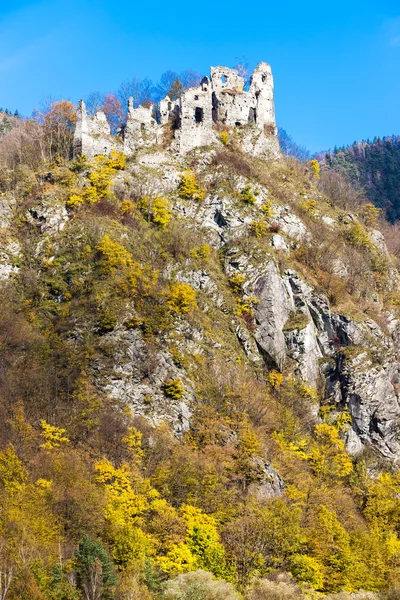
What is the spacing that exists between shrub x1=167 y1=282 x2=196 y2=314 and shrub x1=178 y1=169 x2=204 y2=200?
18190 millimetres

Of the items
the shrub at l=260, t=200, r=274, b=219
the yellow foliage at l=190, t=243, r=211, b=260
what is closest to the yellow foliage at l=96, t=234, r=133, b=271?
the yellow foliage at l=190, t=243, r=211, b=260

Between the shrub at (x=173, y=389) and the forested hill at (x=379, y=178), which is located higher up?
the forested hill at (x=379, y=178)

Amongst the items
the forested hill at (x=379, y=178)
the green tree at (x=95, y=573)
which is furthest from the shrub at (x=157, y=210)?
the forested hill at (x=379, y=178)

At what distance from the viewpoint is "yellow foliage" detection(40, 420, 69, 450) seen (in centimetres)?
4738

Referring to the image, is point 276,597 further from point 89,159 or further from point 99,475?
point 89,159

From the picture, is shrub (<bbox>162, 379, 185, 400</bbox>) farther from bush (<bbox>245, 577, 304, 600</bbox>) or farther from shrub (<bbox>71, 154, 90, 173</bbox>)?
shrub (<bbox>71, 154, 90, 173</bbox>)

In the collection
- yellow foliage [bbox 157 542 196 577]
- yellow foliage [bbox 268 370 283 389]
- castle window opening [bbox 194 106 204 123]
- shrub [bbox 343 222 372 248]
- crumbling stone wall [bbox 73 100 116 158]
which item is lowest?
yellow foliage [bbox 157 542 196 577]

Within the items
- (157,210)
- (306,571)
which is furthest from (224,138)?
(306,571)

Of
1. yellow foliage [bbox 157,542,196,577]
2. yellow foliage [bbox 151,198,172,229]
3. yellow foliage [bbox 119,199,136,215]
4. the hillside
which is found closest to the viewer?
yellow foliage [bbox 157,542,196,577]

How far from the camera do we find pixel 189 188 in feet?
250

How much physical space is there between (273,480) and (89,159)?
42897mm

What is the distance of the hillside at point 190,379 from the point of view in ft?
135

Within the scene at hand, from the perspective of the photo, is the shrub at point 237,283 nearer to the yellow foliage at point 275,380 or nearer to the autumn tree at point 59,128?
the yellow foliage at point 275,380

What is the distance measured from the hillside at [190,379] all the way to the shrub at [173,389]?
0.13 meters
